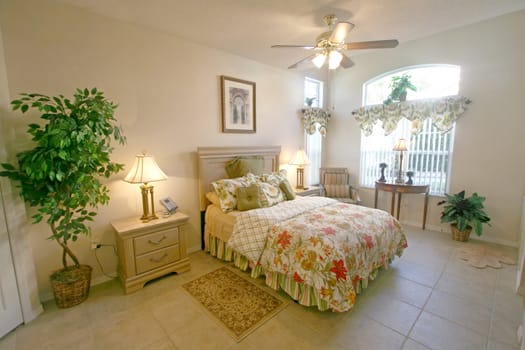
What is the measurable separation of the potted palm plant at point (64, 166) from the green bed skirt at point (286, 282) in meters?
1.40

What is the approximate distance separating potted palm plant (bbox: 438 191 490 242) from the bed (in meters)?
1.31

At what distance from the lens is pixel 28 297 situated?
1939 mm

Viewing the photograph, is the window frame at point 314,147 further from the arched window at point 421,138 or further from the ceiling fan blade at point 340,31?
the ceiling fan blade at point 340,31

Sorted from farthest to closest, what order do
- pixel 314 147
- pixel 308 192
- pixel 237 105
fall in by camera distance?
pixel 314 147 → pixel 308 192 → pixel 237 105

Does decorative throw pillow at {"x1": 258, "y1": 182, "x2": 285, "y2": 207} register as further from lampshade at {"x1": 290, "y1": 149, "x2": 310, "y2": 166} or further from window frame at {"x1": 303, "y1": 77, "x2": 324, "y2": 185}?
window frame at {"x1": 303, "y1": 77, "x2": 324, "y2": 185}

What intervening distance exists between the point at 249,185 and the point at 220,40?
6.36ft

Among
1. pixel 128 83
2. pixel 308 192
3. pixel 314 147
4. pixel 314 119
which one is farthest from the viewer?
pixel 314 147

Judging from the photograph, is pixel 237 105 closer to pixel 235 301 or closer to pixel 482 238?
pixel 235 301

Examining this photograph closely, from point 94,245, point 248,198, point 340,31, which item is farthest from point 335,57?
point 94,245

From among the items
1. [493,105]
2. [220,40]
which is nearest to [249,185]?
[220,40]

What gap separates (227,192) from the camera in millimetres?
2918

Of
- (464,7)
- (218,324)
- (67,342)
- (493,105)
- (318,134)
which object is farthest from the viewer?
(318,134)

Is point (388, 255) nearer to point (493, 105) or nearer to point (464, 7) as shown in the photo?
point (493, 105)

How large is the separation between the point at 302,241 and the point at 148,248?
1579 millimetres
